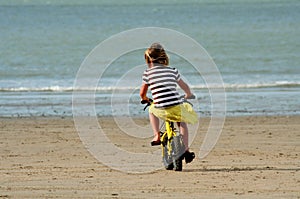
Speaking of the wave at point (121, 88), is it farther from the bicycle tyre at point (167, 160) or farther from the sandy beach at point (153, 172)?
the bicycle tyre at point (167, 160)

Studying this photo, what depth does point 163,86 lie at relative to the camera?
9.69 m

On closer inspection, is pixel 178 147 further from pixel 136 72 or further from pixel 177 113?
pixel 136 72

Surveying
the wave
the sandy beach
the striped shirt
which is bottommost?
the sandy beach

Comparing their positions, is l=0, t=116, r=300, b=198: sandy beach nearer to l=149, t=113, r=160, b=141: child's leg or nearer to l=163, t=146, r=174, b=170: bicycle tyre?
l=163, t=146, r=174, b=170: bicycle tyre

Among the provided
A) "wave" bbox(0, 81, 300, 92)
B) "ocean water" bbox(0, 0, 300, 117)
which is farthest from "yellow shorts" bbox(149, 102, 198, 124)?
"wave" bbox(0, 81, 300, 92)

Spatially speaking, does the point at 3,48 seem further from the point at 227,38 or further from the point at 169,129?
the point at 169,129

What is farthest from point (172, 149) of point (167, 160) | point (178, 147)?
point (167, 160)

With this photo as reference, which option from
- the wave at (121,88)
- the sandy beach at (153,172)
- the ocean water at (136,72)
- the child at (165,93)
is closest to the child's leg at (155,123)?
the child at (165,93)

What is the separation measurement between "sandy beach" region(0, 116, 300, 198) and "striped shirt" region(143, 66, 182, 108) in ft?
2.72

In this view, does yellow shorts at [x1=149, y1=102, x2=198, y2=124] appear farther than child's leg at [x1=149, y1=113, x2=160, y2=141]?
No

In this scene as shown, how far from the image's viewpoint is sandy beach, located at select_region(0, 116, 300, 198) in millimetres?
8555

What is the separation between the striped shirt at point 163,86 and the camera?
9680mm

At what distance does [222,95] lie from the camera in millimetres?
20172

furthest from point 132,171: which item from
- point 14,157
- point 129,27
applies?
point 129,27
